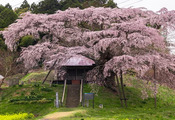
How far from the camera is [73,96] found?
60.7 feet

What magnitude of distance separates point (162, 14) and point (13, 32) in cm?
1385

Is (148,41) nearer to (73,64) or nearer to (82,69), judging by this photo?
(73,64)

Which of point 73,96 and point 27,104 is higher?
point 73,96

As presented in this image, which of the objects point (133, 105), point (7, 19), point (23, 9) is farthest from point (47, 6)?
point (133, 105)

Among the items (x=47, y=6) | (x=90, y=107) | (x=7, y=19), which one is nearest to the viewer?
(x=90, y=107)

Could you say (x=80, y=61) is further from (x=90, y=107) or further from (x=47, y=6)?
(x=47, y=6)

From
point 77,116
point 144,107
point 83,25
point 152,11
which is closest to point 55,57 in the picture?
point 83,25

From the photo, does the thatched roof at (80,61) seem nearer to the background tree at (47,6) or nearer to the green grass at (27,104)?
the green grass at (27,104)

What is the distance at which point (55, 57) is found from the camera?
18344 millimetres

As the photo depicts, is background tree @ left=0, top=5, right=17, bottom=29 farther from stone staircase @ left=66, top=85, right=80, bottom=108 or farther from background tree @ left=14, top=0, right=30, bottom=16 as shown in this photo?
stone staircase @ left=66, top=85, right=80, bottom=108

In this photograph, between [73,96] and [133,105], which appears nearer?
[133,105]

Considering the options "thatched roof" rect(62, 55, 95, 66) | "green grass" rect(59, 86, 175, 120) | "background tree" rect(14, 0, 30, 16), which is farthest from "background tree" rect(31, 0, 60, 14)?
"green grass" rect(59, 86, 175, 120)

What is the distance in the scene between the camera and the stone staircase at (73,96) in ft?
55.5

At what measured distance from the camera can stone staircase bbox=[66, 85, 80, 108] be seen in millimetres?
16906
